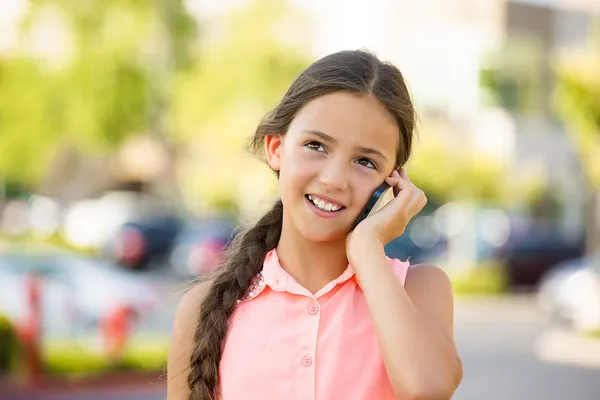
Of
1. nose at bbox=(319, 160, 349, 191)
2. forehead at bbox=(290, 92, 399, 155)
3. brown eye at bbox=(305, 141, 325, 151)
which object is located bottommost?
nose at bbox=(319, 160, 349, 191)

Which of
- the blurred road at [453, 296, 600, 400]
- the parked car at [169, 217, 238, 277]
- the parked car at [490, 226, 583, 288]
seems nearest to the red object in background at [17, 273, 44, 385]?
the blurred road at [453, 296, 600, 400]

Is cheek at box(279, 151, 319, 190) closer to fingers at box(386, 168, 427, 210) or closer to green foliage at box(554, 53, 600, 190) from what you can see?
fingers at box(386, 168, 427, 210)

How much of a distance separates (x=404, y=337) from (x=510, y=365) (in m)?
10.2

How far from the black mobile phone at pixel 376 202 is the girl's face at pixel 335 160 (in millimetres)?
13

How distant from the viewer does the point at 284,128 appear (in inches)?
86.9

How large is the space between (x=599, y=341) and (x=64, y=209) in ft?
59.7

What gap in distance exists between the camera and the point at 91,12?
2397 centimetres

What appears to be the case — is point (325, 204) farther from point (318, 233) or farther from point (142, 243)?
point (142, 243)

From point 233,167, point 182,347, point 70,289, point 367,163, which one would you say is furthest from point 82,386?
point 233,167

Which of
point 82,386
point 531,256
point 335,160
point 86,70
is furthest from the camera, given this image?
point 86,70


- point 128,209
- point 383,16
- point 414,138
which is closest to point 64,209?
point 128,209

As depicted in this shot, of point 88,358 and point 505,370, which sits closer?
point 88,358

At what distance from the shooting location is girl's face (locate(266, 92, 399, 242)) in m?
2.08

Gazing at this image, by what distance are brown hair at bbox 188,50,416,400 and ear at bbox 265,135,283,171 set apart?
15mm
